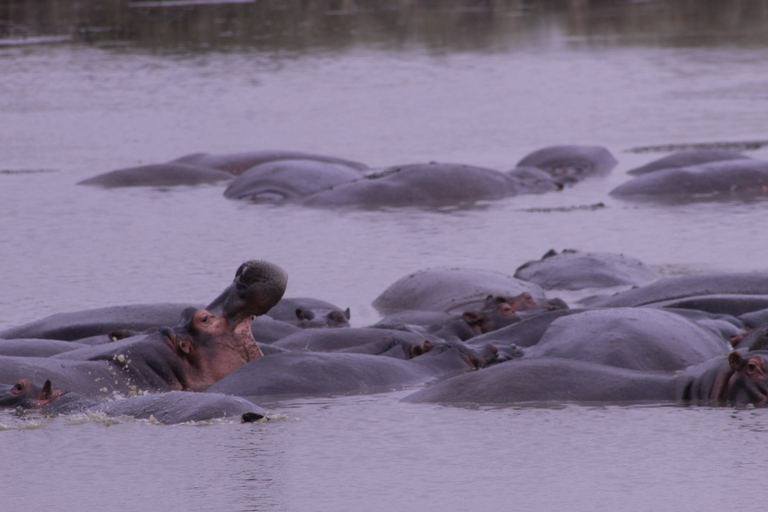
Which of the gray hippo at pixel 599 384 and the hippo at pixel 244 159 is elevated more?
the gray hippo at pixel 599 384

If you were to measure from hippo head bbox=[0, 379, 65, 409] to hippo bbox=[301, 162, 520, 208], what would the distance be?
654 cm

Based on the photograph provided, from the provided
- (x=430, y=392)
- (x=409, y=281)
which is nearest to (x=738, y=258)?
(x=409, y=281)

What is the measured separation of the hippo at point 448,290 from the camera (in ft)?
23.1

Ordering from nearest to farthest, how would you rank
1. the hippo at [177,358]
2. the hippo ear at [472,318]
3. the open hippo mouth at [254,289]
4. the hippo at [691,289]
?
the open hippo mouth at [254,289]
the hippo at [177,358]
the hippo ear at [472,318]
the hippo at [691,289]

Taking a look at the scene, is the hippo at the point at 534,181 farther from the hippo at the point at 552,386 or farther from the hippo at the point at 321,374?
the hippo at the point at 552,386

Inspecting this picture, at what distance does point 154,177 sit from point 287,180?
151 cm

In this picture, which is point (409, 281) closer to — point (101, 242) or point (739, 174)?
point (101, 242)

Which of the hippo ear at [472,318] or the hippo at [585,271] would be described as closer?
the hippo ear at [472,318]

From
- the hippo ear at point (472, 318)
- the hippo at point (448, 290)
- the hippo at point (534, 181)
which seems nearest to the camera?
the hippo ear at point (472, 318)

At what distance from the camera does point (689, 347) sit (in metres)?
5.30

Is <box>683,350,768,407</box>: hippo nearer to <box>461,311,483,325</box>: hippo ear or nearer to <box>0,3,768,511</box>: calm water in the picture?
<box>0,3,768,511</box>: calm water

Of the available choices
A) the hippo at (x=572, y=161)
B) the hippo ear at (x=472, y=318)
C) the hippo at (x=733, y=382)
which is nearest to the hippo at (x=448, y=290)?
the hippo ear at (x=472, y=318)

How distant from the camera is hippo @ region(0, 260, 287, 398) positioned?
16.2 feet

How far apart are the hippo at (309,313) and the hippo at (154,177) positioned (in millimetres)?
6179
